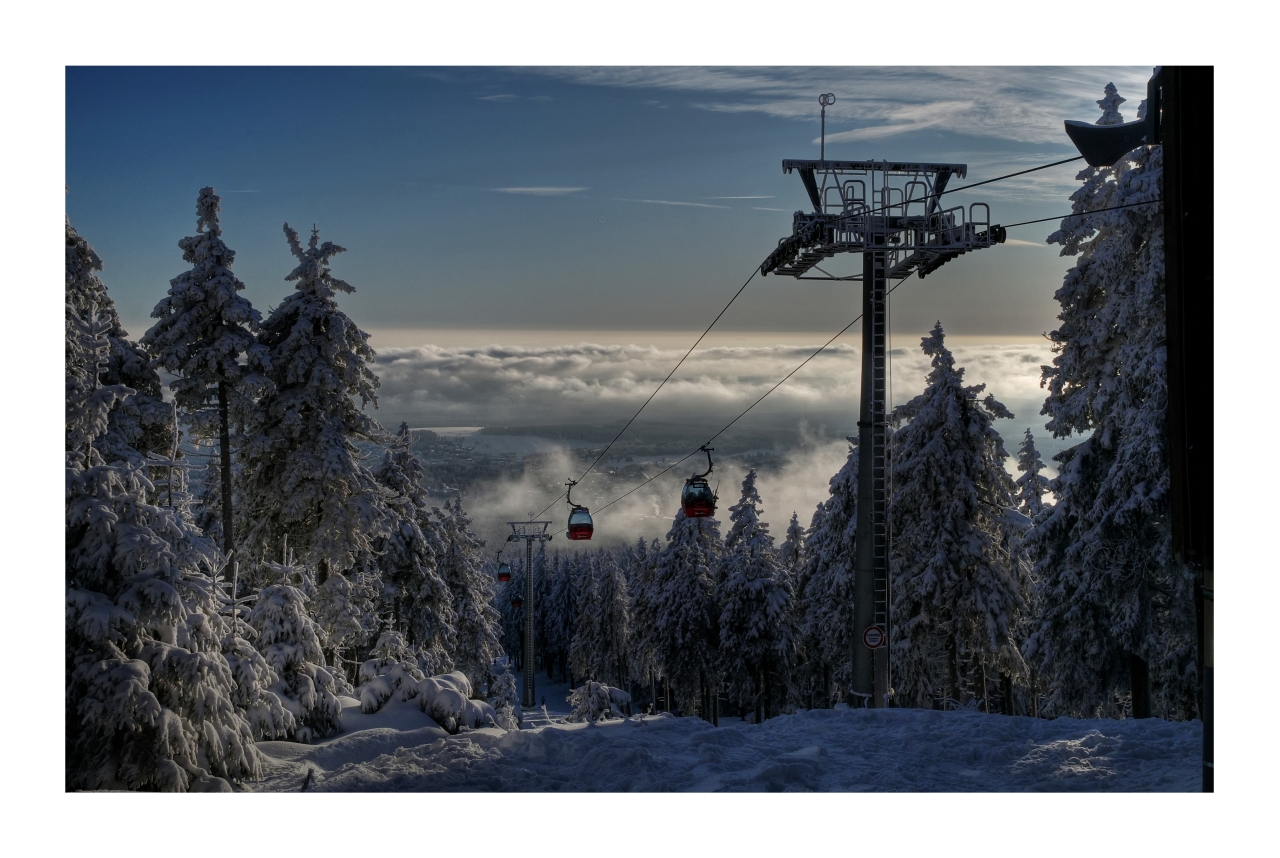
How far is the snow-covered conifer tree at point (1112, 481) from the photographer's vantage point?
17.8 metres

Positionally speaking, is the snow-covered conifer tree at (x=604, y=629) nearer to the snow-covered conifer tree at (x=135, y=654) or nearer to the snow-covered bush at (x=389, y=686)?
the snow-covered bush at (x=389, y=686)

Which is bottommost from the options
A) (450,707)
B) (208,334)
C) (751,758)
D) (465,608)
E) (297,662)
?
(465,608)

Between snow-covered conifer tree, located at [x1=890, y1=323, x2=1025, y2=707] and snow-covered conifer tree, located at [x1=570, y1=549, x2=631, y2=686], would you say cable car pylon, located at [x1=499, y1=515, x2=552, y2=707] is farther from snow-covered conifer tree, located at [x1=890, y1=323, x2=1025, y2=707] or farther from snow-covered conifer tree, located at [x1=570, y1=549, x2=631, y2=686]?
snow-covered conifer tree, located at [x1=570, y1=549, x2=631, y2=686]

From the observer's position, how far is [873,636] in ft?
49.6

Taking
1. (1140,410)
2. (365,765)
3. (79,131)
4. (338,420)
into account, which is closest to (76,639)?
(365,765)

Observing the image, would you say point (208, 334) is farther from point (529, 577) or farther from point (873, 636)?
point (529, 577)

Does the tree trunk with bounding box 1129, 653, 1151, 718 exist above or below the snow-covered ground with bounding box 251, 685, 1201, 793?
below

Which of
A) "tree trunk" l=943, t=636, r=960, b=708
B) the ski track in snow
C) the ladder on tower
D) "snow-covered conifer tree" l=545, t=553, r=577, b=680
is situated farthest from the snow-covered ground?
"snow-covered conifer tree" l=545, t=553, r=577, b=680

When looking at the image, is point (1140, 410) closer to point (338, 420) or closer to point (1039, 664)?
point (1039, 664)

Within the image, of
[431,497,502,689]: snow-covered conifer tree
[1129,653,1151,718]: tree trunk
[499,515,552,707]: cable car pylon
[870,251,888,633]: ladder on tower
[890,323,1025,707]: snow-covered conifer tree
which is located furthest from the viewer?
[431,497,502,689]: snow-covered conifer tree

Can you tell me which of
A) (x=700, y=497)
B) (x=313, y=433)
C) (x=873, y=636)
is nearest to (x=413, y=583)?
(x=313, y=433)

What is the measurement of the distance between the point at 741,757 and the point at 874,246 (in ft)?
24.7

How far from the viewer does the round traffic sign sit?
594 inches

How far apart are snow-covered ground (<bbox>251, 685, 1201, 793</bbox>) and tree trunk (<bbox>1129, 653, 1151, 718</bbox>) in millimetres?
6528
